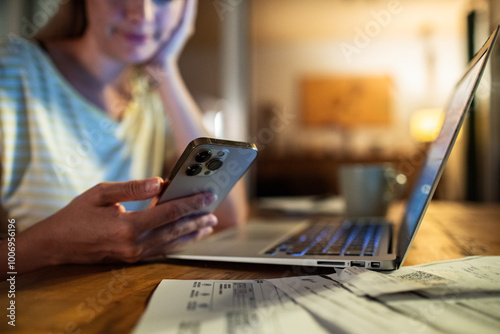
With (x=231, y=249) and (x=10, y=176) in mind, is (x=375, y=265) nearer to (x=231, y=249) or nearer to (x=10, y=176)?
(x=231, y=249)

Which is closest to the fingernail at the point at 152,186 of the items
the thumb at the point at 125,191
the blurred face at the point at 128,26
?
the thumb at the point at 125,191

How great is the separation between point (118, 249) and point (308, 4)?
149 inches

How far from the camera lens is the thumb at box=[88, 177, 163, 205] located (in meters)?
0.49

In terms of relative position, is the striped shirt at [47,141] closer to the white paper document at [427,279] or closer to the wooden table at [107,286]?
the wooden table at [107,286]

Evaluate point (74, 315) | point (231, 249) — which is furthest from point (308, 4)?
point (74, 315)

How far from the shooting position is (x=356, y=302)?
342 millimetres

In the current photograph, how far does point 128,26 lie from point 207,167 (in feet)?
2.56

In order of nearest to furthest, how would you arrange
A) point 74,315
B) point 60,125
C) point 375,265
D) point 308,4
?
1. point 74,315
2. point 375,265
3. point 60,125
4. point 308,4

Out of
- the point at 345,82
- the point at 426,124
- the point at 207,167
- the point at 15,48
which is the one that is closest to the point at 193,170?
the point at 207,167

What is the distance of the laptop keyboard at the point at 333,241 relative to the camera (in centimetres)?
53

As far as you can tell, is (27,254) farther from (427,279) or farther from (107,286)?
(427,279)

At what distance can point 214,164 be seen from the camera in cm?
53

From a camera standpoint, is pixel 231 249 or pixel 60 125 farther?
pixel 60 125

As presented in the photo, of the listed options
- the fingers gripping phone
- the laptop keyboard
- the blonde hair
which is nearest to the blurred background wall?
the blonde hair
